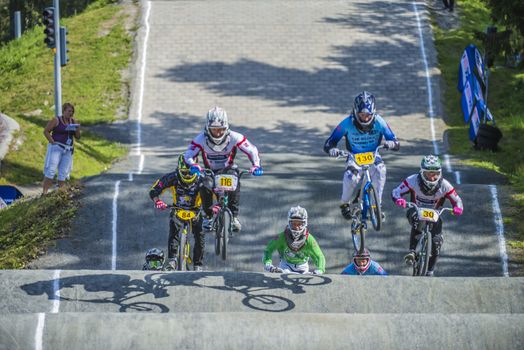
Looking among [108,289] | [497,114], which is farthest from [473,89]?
[108,289]

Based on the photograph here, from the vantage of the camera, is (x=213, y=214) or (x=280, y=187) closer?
(x=213, y=214)

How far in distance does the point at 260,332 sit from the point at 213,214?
4174 mm

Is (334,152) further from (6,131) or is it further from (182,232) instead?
(6,131)

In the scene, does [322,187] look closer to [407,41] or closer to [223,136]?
[223,136]

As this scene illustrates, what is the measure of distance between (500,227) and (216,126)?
278 inches

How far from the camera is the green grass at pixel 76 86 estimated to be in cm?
2825

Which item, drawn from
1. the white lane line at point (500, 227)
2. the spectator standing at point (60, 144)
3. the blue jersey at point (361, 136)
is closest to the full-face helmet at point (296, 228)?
the blue jersey at point (361, 136)

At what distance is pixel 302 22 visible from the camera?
38094 mm

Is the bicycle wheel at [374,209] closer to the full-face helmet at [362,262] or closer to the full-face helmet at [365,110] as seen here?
the full-face helmet at [362,262]

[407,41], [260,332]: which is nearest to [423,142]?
[407,41]

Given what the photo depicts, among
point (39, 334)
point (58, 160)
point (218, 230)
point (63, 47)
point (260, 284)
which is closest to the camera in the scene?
point (39, 334)

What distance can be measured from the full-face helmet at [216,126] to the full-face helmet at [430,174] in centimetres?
312

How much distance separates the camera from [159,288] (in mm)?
16047

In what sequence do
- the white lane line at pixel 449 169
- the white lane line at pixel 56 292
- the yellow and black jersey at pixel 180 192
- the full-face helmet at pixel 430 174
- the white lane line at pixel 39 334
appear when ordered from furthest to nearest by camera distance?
1. the white lane line at pixel 449 169
2. the yellow and black jersey at pixel 180 192
3. the full-face helmet at pixel 430 174
4. the white lane line at pixel 56 292
5. the white lane line at pixel 39 334
